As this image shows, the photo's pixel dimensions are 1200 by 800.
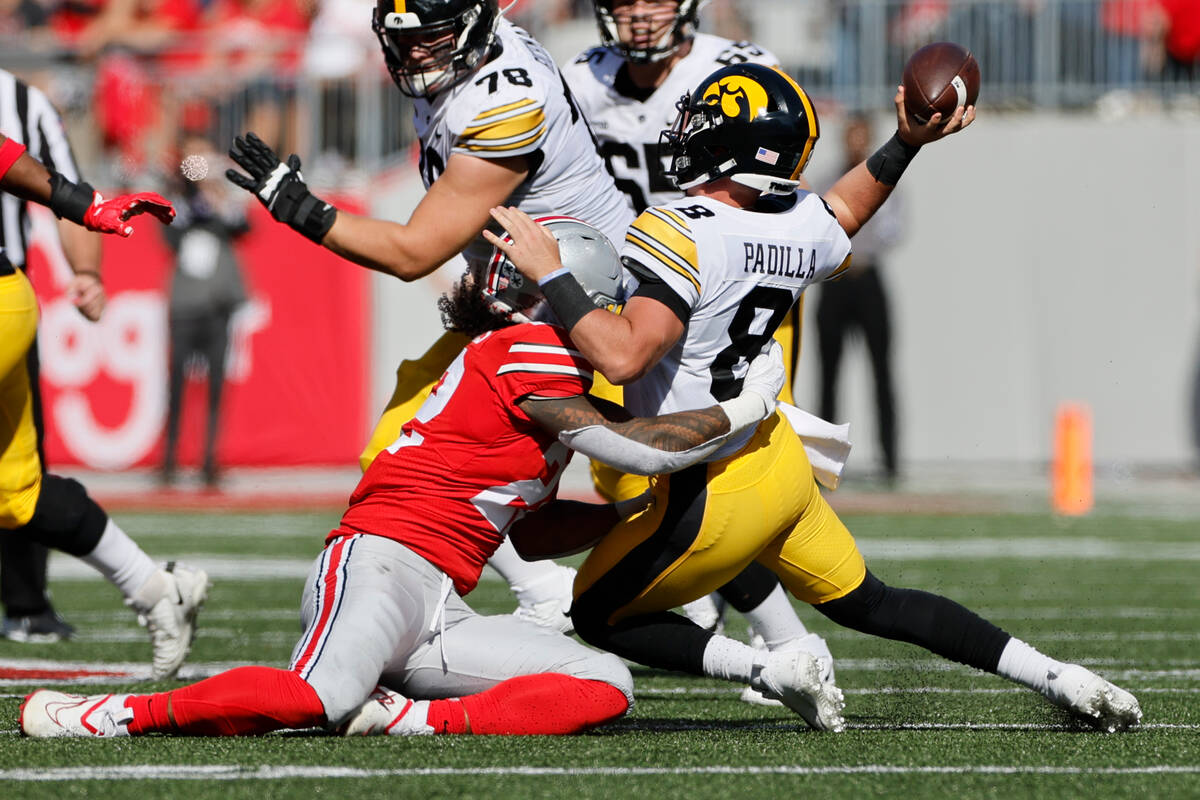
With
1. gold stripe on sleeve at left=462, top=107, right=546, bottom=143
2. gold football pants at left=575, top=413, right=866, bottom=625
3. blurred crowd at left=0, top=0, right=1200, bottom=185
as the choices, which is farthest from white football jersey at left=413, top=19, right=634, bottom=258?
blurred crowd at left=0, top=0, right=1200, bottom=185

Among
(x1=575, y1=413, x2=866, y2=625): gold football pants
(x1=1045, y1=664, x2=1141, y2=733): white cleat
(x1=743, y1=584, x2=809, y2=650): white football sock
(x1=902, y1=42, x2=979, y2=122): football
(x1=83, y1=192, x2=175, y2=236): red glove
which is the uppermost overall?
(x1=902, y1=42, x2=979, y2=122): football

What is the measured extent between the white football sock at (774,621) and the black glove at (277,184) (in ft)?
4.33

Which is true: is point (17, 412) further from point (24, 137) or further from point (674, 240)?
point (674, 240)

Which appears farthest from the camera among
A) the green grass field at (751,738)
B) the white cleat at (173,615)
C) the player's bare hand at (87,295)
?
the player's bare hand at (87,295)

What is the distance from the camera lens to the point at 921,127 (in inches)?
158

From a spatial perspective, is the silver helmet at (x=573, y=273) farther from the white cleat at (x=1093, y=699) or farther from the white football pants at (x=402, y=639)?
the white cleat at (x=1093, y=699)

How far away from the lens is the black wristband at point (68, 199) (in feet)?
13.4

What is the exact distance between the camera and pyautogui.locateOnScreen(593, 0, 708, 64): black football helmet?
4.70 meters

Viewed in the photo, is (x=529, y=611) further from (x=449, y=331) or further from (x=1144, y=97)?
(x=1144, y=97)

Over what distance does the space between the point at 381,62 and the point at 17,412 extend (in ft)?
29.0

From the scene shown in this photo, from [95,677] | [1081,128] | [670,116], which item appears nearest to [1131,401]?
[1081,128]

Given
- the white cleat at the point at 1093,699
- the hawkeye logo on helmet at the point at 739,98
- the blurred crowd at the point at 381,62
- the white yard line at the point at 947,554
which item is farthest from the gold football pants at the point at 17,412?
the blurred crowd at the point at 381,62

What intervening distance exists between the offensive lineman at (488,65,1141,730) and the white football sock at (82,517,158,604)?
58.4 inches

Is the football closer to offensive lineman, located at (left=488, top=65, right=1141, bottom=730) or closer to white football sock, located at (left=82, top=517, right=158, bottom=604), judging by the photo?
offensive lineman, located at (left=488, top=65, right=1141, bottom=730)
